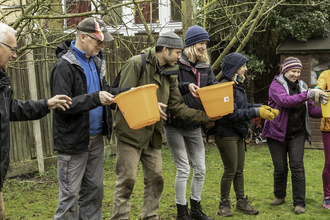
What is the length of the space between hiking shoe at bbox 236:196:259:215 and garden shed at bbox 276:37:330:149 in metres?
4.79

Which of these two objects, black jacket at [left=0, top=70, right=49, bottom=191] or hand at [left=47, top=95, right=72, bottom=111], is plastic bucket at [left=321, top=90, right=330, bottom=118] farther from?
black jacket at [left=0, top=70, right=49, bottom=191]

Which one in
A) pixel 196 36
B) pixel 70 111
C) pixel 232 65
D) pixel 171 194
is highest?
pixel 196 36

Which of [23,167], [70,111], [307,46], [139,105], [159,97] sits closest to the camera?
[70,111]

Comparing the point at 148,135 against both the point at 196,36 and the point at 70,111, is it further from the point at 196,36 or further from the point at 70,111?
the point at 196,36

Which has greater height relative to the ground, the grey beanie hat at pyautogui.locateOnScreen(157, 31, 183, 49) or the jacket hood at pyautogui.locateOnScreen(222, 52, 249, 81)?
the grey beanie hat at pyautogui.locateOnScreen(157, 31, 183, 49)

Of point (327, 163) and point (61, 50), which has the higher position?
point (61, 50)

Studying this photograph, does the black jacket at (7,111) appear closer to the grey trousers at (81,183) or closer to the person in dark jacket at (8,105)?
the person in dark jacket at (8,105)

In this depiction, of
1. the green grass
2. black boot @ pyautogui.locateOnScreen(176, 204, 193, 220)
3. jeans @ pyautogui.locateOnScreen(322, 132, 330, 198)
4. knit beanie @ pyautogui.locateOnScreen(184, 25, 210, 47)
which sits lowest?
the green grass

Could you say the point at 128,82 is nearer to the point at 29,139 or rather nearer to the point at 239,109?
the point at 239,109

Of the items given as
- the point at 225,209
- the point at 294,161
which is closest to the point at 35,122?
the point at 225,209

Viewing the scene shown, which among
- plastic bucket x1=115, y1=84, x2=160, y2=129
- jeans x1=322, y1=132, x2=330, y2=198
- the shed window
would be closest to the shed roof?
the shed window

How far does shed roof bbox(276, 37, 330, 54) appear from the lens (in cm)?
825

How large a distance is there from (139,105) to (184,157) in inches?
46.1

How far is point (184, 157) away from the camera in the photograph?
4.04 meters
